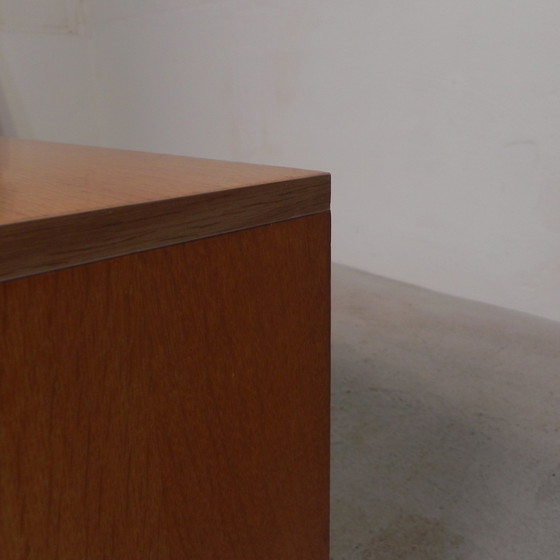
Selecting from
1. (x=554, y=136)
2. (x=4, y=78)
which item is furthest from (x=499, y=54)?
(x=4, y=78)

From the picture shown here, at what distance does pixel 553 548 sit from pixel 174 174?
692 mm

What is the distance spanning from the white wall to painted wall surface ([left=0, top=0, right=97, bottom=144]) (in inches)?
40.6

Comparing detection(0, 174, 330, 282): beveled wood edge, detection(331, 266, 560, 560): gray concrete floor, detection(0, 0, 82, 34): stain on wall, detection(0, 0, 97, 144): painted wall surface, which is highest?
detection(0, 0, 82, 34): stain on wall

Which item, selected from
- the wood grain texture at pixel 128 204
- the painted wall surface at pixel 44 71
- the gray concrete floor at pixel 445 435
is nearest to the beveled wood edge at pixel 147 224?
the wood grain texture at pixel 128 204

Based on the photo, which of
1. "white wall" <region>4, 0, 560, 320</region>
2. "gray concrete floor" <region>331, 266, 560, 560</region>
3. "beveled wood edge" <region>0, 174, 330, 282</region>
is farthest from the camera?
"white wall" <region>4, 0, 560, 320</region>

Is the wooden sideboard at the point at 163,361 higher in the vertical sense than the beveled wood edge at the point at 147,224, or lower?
lower

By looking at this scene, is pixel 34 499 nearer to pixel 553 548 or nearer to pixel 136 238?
pixel 136 238

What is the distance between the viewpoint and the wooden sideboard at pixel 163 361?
38cm

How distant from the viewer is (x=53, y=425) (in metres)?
0.39

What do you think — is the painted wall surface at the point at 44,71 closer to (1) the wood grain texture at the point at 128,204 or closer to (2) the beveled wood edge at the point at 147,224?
(1) the wood grain texture at the point at 128,204

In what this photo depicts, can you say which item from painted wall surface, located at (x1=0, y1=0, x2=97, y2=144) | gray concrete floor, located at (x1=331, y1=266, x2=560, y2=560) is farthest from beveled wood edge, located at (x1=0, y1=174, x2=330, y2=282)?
painted wall surface, located at (x1=0, y1=0, x2=97, y2=144)

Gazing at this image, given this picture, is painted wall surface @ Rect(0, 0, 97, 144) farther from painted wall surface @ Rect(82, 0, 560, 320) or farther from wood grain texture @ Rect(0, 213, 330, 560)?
wood grain texture @ Rect(0, 213, 330, 560)

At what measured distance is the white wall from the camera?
5.16ft

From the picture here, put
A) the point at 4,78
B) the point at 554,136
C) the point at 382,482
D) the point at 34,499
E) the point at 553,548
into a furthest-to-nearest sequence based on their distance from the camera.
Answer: the point at 4,78, the point at 554,136, the point at 382,482, the point at 553,548, the point at 34,499
